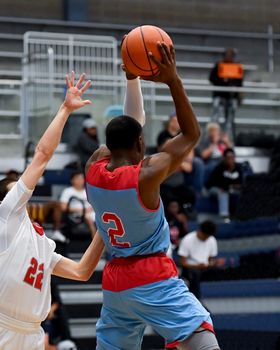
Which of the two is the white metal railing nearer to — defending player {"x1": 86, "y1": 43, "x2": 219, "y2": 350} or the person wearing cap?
the person wearing cap

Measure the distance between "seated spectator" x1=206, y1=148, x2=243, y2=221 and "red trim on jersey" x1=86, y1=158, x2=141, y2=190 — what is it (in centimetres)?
970

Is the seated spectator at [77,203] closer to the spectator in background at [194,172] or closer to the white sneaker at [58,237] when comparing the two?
the white sneaker at [58,237]

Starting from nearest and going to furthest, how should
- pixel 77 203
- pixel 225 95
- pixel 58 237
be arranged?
pixel 58 237
pixel 77 203
pixel 225 95

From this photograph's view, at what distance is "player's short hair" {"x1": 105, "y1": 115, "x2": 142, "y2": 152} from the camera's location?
6062mm

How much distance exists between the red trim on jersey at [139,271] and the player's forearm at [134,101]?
970 mm

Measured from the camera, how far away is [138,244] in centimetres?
611

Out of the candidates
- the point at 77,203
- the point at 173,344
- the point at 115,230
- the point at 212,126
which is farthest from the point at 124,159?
the point at 212,126

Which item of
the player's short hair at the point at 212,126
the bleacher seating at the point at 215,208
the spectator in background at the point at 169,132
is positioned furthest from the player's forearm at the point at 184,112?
the player's short hair at the point at 212,126

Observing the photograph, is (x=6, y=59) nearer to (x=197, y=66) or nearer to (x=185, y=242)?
(x=197, y=66)

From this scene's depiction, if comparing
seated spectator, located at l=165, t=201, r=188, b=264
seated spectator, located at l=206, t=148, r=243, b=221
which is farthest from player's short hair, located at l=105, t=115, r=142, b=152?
seated spectator, located at l=206, t=148, r=243, b=221

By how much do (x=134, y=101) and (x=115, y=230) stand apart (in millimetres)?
995

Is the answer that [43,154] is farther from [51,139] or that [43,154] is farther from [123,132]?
[123,132]

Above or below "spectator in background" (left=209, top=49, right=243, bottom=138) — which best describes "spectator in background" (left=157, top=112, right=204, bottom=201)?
below

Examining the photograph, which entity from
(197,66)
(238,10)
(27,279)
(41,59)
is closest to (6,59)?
(41,59)
